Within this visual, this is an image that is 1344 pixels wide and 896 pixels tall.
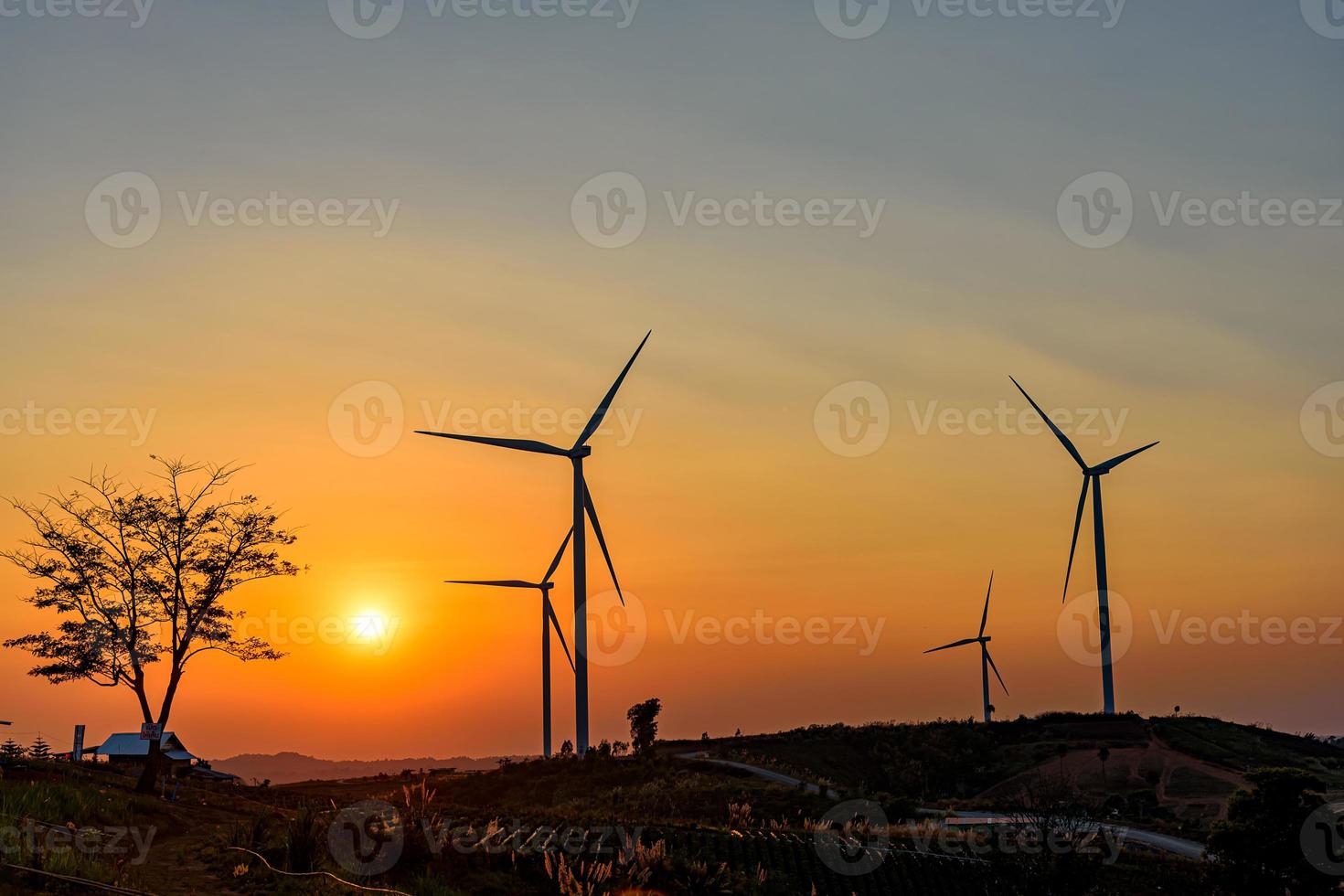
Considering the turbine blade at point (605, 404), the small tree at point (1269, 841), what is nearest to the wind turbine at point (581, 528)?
the turbine blade at point (605, 404)

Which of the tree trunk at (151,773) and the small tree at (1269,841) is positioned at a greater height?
the tree trunk at (151,773)

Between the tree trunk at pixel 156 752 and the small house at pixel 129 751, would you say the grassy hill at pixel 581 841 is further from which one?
the small house at pixel 129 751

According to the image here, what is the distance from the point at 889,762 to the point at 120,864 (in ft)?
279

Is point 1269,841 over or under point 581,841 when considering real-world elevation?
under

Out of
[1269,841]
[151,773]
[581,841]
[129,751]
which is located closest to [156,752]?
[151,773]

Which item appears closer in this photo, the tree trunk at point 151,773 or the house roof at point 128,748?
the tree trunk at point 151,773

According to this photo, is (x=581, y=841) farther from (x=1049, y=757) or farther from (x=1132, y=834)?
(x=1049, y=757)

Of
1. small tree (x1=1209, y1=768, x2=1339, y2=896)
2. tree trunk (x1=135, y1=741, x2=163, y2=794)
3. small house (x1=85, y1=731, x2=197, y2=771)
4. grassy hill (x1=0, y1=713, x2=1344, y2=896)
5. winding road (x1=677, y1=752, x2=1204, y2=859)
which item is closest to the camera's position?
grassy hill (x1=0, y1=713, x2=1344, y2=896)

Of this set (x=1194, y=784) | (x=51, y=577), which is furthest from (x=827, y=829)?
(x=1194, y=784)

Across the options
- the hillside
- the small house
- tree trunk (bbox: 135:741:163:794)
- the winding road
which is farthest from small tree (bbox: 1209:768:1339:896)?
the small house

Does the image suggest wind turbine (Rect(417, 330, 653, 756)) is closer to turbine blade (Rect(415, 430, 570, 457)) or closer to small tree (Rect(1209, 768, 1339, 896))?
turbine blade (Rect(415, 430, 570, 457))

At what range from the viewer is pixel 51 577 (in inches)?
2061

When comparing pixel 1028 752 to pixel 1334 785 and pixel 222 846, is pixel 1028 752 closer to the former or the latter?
pixel 1334 785

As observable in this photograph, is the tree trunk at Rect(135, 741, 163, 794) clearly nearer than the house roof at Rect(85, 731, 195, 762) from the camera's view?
Yes
